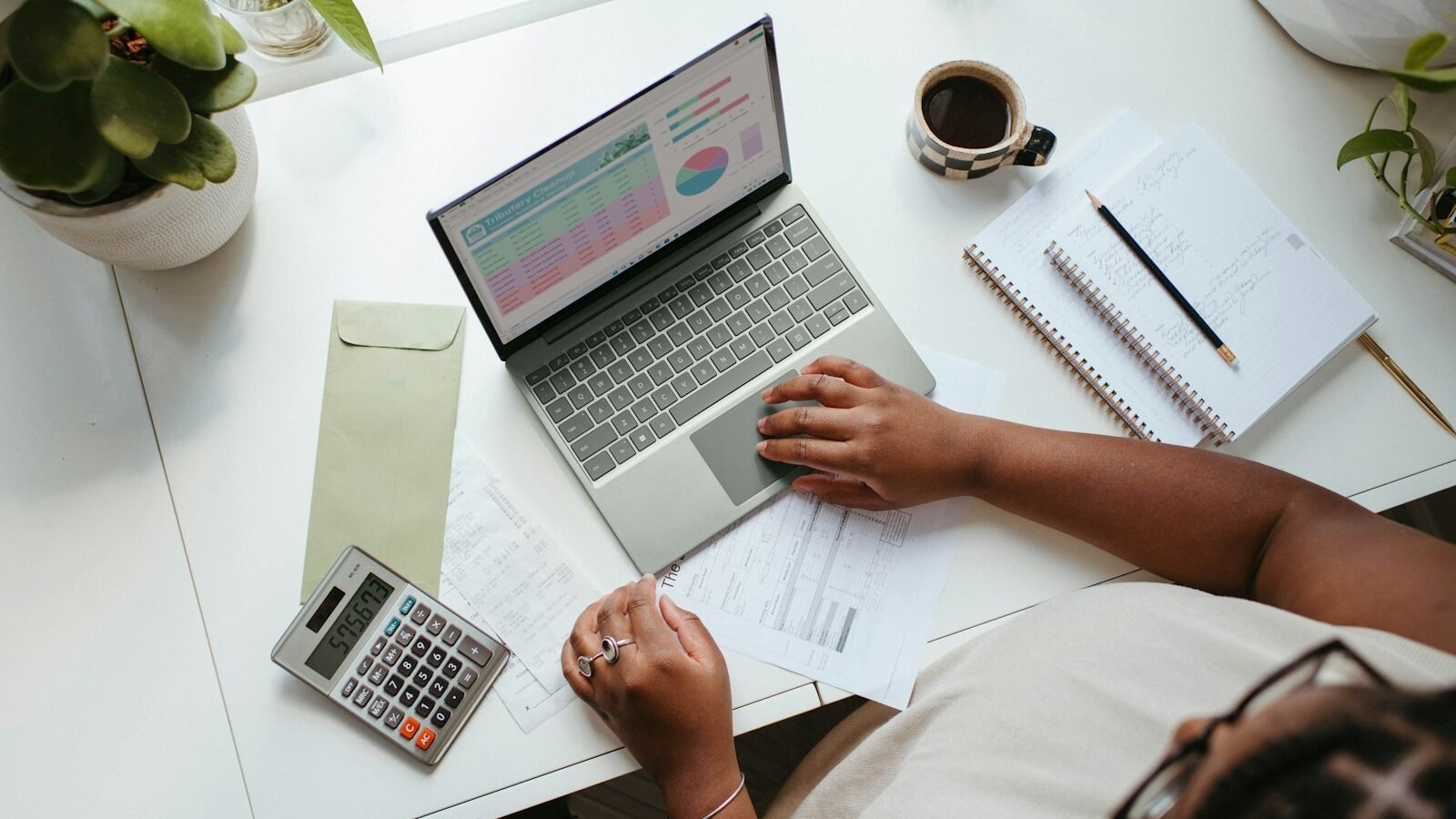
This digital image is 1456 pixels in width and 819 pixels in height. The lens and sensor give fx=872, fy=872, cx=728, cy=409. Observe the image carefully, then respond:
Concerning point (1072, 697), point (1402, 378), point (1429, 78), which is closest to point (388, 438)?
point (1072, 697)

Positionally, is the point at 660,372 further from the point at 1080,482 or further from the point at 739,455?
the point at 1080,482

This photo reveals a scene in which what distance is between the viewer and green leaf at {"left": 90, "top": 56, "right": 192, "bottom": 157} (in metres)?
0.59

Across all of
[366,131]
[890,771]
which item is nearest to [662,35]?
[366,131]

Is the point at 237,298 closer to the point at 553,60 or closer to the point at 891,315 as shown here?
the point at 553,60

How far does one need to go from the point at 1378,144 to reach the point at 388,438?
970 mm

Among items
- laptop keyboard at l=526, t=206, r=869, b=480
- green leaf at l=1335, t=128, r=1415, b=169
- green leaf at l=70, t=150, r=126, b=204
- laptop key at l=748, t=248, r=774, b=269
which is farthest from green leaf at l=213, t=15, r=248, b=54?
green leaf at l=1335, t=128, r=1415, b=169

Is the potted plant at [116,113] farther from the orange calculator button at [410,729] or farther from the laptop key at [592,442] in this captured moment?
the orange calculator button at [410,729]

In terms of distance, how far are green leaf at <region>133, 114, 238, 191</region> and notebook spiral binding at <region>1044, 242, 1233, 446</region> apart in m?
0.73

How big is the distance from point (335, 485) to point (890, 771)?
0.54 m

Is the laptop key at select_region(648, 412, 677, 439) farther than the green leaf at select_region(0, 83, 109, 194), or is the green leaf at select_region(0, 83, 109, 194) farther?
the laptop key at select_region(648, 412, 677, 439)

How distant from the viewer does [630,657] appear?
0.72 metres

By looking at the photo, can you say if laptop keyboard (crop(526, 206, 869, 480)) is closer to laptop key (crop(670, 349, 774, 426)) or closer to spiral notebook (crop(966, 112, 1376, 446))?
laptop key (crop(670, 349, 774, 426))

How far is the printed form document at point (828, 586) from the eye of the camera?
2.50 feet

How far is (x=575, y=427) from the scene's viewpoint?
0.79m
